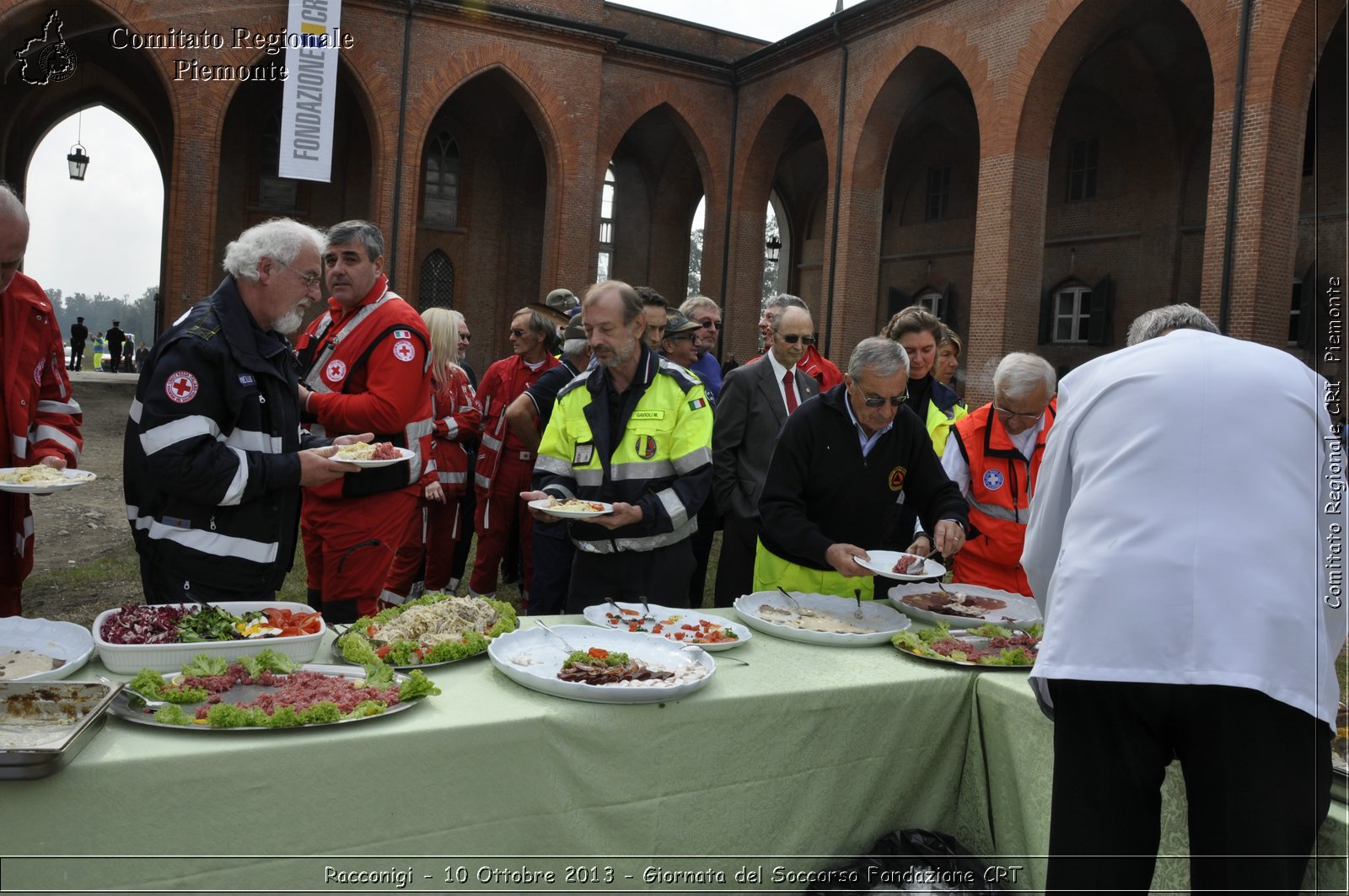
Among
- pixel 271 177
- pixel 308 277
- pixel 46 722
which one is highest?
pixel 271 177

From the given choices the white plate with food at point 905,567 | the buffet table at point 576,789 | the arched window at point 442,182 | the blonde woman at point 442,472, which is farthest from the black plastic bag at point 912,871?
the arched window at point 442,182

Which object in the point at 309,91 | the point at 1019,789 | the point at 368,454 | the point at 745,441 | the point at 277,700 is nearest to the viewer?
the point at 277,700

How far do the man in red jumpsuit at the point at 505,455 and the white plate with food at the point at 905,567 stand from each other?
11.5ft

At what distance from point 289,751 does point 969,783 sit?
6.60ft

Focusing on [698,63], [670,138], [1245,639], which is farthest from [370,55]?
[1245,639]

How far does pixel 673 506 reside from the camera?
362cm

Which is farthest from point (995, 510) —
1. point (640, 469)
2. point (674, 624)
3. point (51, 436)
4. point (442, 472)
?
point (442, 472)

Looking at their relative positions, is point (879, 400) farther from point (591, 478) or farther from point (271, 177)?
point (271, 177)

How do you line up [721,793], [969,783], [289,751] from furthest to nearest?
1. [969,783]
2. [721,793]
3. [289,751]

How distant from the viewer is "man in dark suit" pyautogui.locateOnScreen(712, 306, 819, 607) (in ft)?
16.8

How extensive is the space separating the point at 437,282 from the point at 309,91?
8012mm

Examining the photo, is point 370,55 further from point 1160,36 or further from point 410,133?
point 1160,36

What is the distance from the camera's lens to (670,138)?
28.5 m

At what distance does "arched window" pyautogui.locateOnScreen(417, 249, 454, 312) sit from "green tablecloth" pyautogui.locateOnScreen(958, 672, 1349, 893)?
79.4ft
